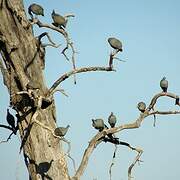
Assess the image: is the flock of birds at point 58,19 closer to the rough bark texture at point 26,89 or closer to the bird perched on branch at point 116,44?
the bird perched on branch at point 116,44

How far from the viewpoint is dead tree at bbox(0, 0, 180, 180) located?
4.19 m

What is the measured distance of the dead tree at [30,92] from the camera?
419 centimetres

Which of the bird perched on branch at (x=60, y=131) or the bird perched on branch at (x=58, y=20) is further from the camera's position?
the bird perched on branch at (x=58, y=20)

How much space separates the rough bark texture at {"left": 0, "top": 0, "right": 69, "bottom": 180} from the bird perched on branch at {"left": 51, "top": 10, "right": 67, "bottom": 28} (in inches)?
15.3

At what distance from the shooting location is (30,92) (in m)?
4.07

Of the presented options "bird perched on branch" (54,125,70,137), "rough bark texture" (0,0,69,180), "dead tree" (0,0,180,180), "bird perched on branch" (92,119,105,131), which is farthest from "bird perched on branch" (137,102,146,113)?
"bird perched on branch" (54,125,70,137)

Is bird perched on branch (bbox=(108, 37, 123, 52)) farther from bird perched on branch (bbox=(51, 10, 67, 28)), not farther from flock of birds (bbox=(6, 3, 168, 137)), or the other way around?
bird perched on branch (bbox=(51, 10, 67, 28))

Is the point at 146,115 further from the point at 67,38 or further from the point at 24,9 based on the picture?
the point at 24,9

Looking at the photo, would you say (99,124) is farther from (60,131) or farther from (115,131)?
(60,131)

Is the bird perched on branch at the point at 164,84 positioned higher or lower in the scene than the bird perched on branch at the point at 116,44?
lower

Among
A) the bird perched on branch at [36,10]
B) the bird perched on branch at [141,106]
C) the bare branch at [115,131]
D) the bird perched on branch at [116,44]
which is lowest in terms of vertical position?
the bare branch at [115,131]

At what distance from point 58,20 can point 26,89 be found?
1.08m

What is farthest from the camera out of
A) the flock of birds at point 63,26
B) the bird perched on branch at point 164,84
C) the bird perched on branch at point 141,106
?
the bird perched on branch at point 164,84

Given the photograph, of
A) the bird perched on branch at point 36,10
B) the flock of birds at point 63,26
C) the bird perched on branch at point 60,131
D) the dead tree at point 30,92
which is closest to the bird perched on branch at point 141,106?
the flock of birds at point 63,26
